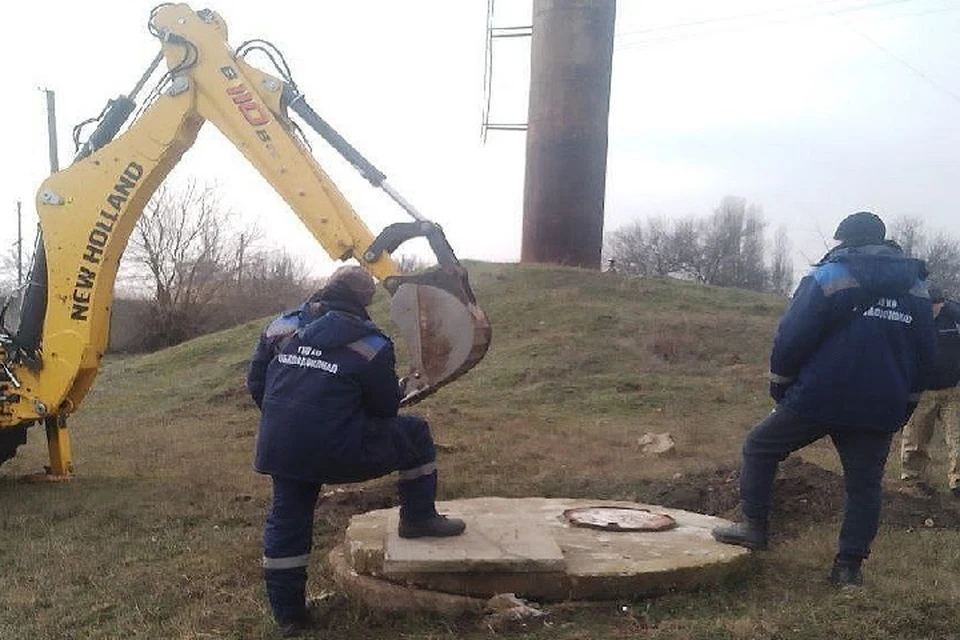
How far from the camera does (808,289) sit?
493 cm

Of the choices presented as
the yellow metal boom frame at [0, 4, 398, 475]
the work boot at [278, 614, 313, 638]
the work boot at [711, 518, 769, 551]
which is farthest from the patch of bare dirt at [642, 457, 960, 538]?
the yellow metal boom frame at [0, 4, 398, 475]

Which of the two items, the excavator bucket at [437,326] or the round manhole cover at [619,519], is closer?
the round manhole cover at [619,519]

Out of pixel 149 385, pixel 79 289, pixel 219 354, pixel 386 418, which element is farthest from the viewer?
pixel 219 354

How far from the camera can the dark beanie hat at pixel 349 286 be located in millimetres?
4805

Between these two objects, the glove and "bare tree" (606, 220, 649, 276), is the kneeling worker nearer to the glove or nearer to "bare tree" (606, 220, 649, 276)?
the glove

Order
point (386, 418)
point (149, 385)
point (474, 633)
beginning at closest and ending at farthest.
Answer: point (474, 633) < point (386, 418) < point (149, 385)

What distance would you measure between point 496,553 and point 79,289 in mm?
5261

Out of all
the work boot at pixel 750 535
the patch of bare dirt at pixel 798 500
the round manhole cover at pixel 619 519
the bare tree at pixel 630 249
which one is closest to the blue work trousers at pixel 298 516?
the round manhole cover at pixel 619 519

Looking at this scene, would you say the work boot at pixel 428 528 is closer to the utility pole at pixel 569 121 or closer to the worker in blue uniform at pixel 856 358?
the worker in blue uniform at pixel 856 358

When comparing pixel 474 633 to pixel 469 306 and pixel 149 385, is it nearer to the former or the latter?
pixel 469 306

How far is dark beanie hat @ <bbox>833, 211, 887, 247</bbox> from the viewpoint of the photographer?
4980 mm

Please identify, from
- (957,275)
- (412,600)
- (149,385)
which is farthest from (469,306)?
(957,275)

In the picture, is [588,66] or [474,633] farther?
[588,66]

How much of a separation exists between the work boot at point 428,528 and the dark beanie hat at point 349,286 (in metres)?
1.25
